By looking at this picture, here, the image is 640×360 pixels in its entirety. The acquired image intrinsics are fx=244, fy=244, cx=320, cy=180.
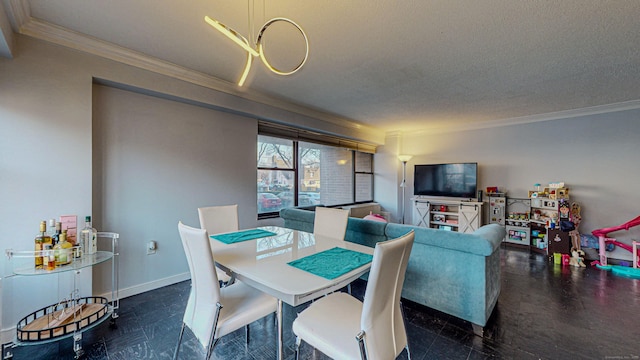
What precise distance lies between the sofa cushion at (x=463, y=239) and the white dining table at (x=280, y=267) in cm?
68

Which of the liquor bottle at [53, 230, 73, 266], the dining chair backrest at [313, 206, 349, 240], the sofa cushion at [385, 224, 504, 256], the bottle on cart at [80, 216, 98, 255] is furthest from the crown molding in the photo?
the liquor bottle at [53, 230, 73, 266]

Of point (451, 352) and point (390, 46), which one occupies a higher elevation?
point (390, 46)

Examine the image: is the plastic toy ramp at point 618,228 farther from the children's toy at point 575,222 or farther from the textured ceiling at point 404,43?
the textured ceiling at point 404,43

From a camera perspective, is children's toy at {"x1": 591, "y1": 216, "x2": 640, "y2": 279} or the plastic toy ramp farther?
the plastic toy ramp

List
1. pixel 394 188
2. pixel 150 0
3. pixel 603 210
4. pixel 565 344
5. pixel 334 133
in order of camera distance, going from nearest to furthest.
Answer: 1. pixel 150 0
2. pixel 565 344
3. pixel 603 210
4. pixel 334 133
5. pixel 394 188

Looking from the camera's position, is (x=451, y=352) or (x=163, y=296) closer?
(x=451, y=352)

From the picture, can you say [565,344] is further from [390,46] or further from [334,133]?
[334,133]

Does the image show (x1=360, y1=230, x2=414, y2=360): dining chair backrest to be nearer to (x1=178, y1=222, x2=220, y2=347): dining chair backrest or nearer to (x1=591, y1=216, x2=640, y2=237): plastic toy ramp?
(x1=178, y1=222, x2=220, y2=347): dining chair backrest

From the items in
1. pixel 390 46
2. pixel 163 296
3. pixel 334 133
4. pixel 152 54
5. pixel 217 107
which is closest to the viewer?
pixel 390 46

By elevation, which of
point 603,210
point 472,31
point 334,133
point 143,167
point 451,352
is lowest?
point 451,352

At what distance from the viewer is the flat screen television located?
4.94 meters

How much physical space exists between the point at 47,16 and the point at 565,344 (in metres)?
4.68

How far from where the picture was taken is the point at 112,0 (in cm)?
169

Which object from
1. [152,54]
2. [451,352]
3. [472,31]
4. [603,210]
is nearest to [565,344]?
[451,352]
